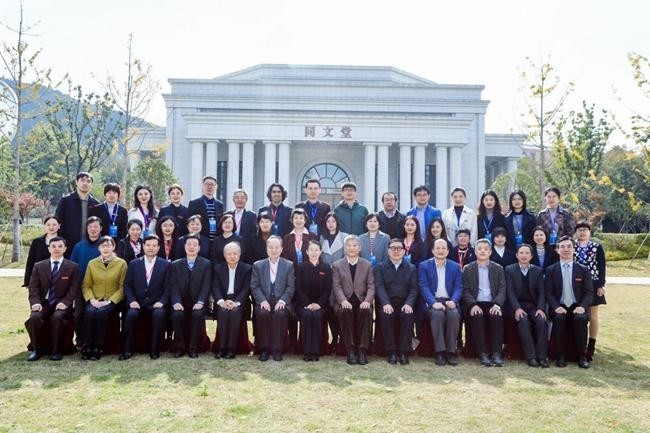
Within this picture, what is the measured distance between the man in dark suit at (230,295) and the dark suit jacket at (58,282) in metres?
1.65

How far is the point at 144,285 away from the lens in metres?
6.38

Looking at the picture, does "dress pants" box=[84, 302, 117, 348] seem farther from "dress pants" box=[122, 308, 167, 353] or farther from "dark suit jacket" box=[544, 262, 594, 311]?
"dark suit jacket" box=[544, 262, 594, 311]

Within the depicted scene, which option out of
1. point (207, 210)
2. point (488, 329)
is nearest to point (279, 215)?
point (207, 210)

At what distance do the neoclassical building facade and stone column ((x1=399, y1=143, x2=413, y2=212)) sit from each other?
0.05 metres

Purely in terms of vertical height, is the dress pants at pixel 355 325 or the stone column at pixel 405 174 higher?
the stone column at pixel 405 174

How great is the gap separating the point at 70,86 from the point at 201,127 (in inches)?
332

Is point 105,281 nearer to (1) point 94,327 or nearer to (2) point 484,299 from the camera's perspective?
(1) point 94,327

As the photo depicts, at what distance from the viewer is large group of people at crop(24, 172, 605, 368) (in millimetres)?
6117

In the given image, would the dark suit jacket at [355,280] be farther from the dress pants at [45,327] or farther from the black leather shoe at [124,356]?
the dress pants at [45,327]

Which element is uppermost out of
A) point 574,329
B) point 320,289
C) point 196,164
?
point 196,164

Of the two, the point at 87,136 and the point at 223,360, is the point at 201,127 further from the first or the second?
the point at 223,360

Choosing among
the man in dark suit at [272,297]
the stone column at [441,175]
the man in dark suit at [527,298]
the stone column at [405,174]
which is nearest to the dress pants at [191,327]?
the man in dark suit at [272,297]

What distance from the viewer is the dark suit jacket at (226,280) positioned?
6500 mm

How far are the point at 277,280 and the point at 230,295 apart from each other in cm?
62
